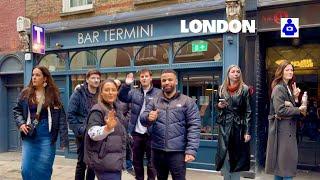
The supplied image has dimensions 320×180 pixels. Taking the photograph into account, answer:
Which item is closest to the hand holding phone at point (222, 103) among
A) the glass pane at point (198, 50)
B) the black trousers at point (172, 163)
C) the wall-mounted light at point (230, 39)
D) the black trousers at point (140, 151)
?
the black trousers at point (172, 163)

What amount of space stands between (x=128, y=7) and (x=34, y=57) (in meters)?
3.62

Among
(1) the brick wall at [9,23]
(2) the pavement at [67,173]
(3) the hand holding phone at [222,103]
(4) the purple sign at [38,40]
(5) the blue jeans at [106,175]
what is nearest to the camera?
(5) the blue jeans at [106,175]

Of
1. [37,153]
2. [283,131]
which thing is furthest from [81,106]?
[283,131]

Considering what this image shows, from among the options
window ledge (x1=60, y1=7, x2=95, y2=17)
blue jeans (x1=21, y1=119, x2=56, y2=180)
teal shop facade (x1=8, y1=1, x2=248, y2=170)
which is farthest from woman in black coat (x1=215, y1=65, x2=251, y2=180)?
window ledge (x1=60, y1=7, x2=95, y2=17)

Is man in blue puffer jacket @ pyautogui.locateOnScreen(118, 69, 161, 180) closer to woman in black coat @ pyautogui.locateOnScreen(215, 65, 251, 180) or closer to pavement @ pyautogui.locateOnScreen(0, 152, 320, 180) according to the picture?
woman in black coat @ pyautogui.locateOnScreen(215, 65, 251, 180)

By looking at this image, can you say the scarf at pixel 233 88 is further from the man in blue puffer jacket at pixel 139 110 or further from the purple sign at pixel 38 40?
the purple sign at pixel 38 40

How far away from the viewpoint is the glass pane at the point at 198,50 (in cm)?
845

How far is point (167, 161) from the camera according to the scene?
4.77 meters

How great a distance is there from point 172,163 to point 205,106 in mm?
4244

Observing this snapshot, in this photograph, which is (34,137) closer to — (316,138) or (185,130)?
(185,130)

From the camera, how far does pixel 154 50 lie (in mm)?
9414

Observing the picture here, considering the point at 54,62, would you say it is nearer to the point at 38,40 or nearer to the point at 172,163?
the point at 38,40

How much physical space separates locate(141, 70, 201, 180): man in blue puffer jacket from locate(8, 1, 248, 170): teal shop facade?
3.60m

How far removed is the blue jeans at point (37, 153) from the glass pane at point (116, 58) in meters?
4.84
